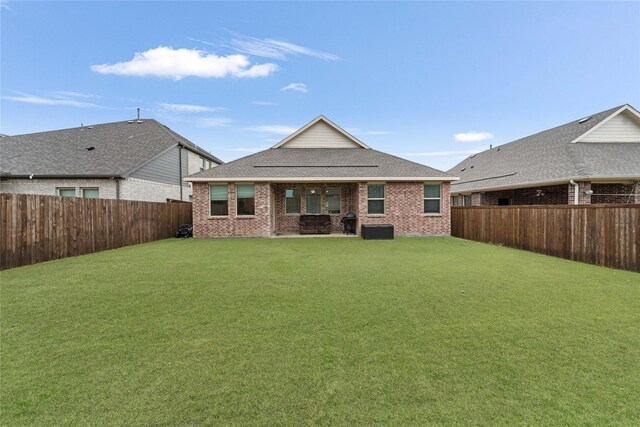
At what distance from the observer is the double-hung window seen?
15.5m

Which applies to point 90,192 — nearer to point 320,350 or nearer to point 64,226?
point 64,226

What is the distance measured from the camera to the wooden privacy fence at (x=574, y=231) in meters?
6.86

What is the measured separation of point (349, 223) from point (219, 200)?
655 centimetres

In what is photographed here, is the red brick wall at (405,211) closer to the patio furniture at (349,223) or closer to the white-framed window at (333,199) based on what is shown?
the patio furniture at (349,223)

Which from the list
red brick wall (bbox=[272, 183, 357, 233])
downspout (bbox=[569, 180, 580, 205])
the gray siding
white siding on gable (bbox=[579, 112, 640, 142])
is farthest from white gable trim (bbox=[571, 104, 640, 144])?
the gray siding

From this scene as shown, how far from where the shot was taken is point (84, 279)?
5.90 metres

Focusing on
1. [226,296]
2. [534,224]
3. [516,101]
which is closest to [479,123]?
[516,101]

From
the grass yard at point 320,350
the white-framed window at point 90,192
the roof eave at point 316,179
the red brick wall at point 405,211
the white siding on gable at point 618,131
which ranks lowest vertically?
the grass yard at point 320,350

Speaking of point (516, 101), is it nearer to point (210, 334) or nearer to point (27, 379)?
point (210, 334)

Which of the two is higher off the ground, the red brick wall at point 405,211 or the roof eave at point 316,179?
the roof eave at point 316,179

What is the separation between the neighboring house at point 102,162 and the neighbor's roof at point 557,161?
19.5m

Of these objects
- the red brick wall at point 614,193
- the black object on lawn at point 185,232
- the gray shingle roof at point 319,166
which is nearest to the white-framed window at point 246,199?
the gray shingle roof at point 319,166

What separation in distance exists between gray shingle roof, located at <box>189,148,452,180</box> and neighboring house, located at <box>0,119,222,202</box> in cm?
427

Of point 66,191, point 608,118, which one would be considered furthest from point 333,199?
point 608,118
